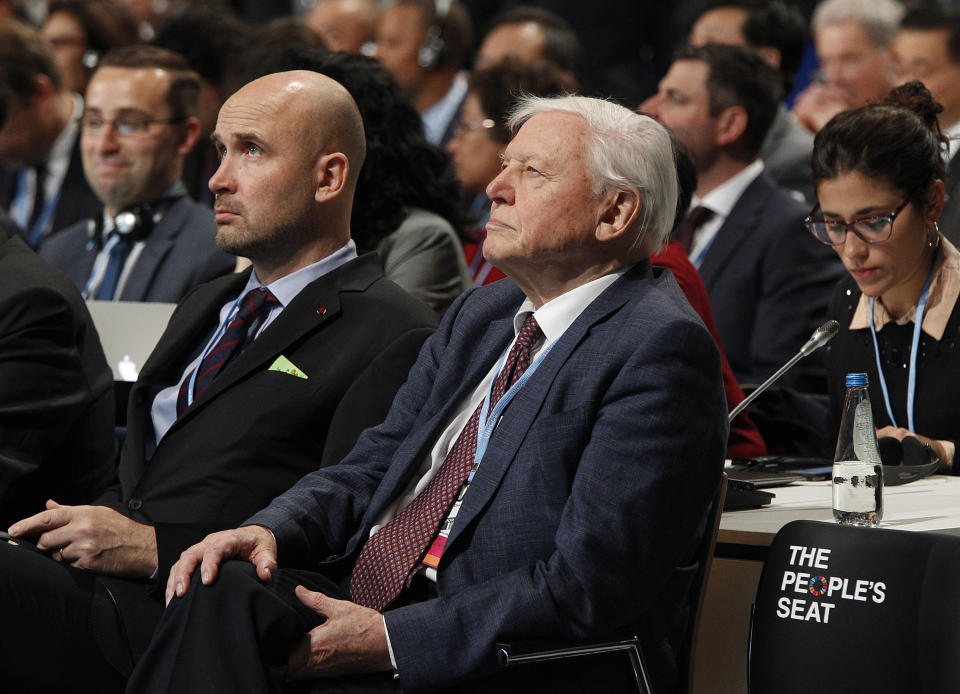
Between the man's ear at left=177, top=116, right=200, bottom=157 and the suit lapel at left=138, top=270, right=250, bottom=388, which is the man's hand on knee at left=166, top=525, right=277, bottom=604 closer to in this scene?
the suit lapel at left=138, top=270, right=250, bottom=388

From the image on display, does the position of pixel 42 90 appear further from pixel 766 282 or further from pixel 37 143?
pixel 766 282

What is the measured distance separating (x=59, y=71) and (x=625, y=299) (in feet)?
14.6

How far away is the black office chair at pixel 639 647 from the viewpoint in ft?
6.57

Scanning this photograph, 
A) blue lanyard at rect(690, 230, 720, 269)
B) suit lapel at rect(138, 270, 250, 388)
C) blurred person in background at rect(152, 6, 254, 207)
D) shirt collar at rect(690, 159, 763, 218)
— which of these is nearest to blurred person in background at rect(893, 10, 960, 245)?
shirt collar at rect(690, 159, 763, 218)

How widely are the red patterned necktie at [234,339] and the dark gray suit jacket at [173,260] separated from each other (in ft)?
4.04

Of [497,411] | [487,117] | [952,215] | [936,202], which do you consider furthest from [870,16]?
[497,411]

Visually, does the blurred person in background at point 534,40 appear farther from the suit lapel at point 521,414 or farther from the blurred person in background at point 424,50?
the suit lapel at point 521,414

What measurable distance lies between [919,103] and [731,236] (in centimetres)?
138

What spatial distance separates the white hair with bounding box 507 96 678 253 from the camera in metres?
2.40

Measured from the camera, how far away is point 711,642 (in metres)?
2.48

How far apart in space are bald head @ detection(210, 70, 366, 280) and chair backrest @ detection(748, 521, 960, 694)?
132cm

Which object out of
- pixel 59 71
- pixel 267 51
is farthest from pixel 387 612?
pixel 59 71

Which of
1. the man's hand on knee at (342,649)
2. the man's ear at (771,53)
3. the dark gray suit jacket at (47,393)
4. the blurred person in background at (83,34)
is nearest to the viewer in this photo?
the man's hand on knee at (342,649)

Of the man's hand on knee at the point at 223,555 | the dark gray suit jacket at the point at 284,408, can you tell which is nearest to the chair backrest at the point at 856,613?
the man's hand on knee at the point at 223,555
